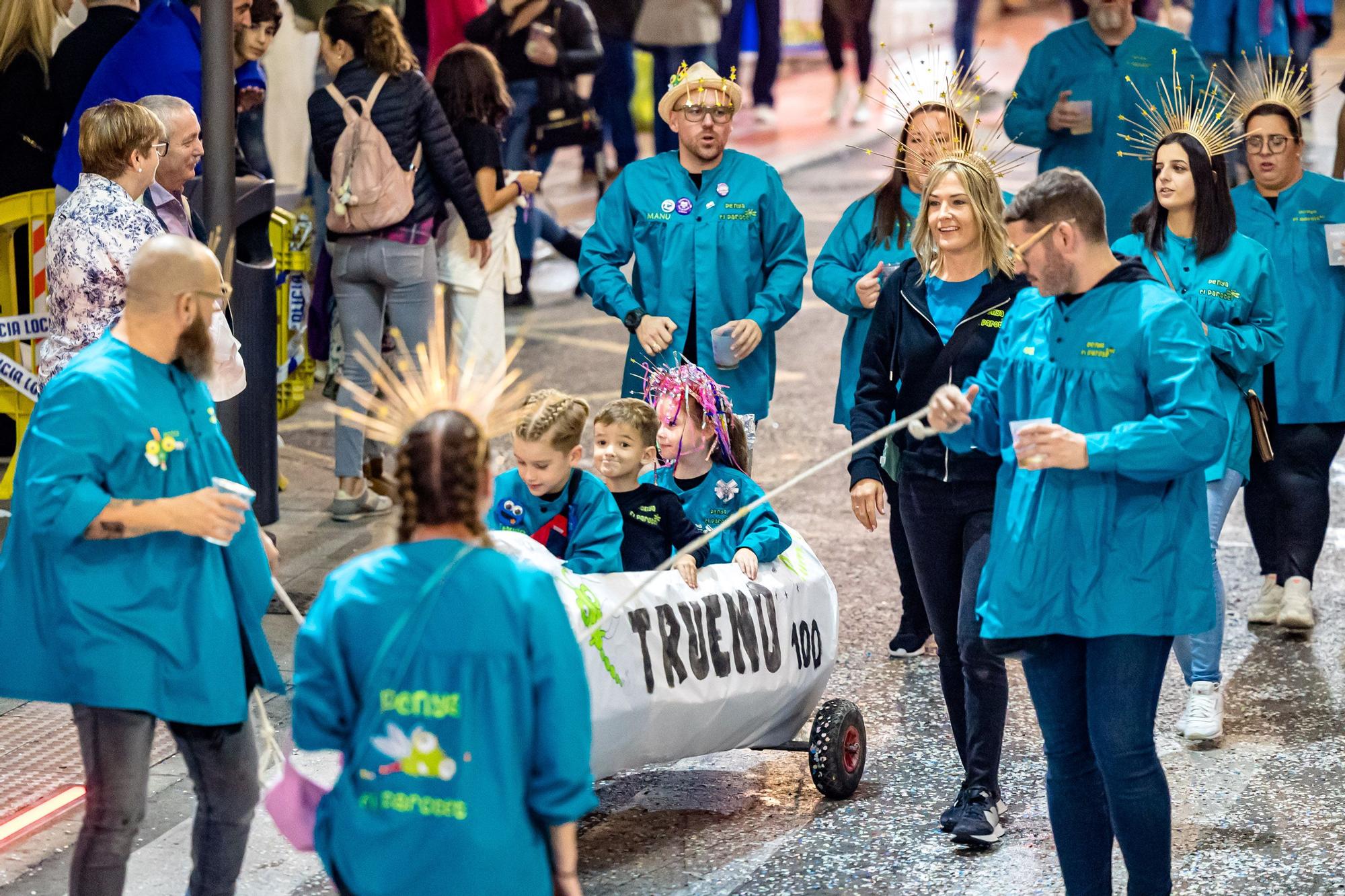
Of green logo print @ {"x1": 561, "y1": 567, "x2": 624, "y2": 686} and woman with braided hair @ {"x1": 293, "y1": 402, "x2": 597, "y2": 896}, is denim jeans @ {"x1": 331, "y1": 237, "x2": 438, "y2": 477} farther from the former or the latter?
woman with braided hair @ {"x1": 293, "y1": 402, "x2": 597, "y2": 896}

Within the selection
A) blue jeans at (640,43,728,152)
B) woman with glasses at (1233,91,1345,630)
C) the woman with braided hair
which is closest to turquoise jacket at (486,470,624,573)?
the woman with braided hair

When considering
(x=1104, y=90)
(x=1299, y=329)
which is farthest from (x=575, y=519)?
(x=1104, y=90)

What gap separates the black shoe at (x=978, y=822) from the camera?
202 inches

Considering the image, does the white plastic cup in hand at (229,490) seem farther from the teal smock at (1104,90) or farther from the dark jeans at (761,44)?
the dark jeans at (761,44)

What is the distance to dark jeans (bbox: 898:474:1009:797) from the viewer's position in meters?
5.04

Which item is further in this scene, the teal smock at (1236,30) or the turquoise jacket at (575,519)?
the teal smock at (1236,30)

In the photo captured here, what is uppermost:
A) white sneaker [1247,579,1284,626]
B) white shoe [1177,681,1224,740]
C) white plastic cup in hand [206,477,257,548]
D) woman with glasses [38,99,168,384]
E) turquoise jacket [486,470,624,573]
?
woman with glasses [38,99,168,384]

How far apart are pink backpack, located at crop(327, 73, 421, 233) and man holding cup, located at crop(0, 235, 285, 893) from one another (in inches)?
149

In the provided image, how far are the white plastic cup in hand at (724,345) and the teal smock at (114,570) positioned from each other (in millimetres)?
2540

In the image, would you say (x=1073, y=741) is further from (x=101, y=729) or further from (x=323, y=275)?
(x=323, y=275)

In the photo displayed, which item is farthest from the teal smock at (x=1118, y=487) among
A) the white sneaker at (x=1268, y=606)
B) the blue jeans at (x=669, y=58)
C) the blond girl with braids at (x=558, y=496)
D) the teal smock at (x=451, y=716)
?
the blue jeans at (x=669, y=58)

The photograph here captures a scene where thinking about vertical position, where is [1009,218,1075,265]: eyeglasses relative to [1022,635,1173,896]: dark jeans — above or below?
above

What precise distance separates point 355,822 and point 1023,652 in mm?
1859

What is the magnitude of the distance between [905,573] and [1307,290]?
77.8 inches
